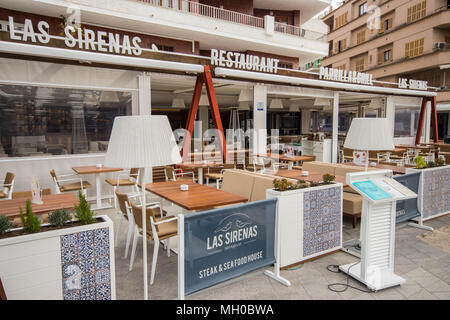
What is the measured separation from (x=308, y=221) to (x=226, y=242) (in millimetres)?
1245

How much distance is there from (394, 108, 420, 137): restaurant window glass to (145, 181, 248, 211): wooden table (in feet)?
45.6

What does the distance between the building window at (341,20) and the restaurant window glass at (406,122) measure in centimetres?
2135

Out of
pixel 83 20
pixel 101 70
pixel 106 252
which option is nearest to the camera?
pixel 106 252

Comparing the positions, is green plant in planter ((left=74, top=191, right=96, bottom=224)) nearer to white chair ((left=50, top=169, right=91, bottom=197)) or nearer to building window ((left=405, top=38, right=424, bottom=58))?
white chair ((left=50, top=169, right=91, bottom=197))

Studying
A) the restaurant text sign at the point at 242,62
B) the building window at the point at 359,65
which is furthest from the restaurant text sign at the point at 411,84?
the building window at the point at 359,65

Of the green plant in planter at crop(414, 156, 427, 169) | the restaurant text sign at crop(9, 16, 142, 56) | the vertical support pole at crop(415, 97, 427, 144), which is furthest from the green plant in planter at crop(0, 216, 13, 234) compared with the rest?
the vertical support pole at crop(415, 97, 427, 144)

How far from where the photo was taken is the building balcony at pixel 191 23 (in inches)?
452

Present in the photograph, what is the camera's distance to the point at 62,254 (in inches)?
95.7

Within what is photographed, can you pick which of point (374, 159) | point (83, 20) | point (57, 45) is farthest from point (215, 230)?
point (83, 20)

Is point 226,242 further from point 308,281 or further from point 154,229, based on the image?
point 308,281

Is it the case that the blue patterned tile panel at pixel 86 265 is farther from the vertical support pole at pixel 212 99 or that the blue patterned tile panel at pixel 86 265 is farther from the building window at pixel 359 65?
the building window at pixel 359 65

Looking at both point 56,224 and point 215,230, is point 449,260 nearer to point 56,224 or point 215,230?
point 215,230

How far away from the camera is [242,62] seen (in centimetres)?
898
